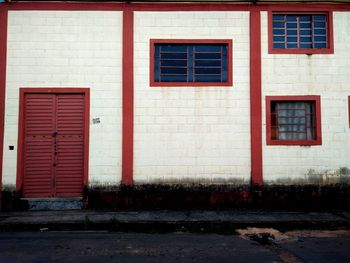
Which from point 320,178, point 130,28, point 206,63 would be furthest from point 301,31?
point 130,28

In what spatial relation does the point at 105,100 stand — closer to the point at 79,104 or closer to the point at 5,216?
the point at 79,104

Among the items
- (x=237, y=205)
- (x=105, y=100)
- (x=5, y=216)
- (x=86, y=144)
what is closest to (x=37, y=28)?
(x=105, y=100)

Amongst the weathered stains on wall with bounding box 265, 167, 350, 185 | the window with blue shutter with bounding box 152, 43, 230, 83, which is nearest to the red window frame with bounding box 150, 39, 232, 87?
the window with blue shutter with bounding box 152, 43, 230, 83

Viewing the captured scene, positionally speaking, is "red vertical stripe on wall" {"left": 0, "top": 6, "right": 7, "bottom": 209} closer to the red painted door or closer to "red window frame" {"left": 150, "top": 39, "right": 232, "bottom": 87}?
the red painted door

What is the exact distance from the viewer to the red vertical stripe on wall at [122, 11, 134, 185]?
9.95m

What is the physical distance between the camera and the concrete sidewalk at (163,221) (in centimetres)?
813

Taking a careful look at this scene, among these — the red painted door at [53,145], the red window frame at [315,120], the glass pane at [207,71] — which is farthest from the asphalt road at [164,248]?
the glass pane at [207,71]

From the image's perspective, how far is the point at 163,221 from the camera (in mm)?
8312

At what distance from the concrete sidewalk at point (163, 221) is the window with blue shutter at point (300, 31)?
4.77m

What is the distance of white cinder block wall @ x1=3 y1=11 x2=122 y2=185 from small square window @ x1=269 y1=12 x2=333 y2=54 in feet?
14.7

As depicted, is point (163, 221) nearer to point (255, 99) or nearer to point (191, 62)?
point (255, 99)

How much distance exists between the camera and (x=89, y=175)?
9.95m

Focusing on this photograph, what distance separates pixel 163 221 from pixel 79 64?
194 inches

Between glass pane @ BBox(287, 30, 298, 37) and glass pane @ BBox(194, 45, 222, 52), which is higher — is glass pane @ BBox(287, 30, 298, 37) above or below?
above
